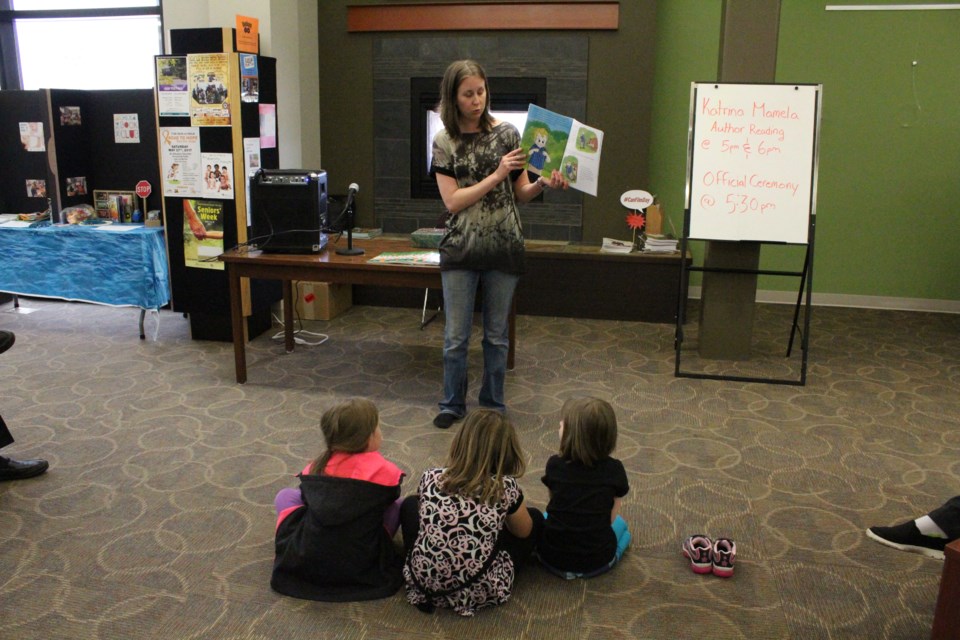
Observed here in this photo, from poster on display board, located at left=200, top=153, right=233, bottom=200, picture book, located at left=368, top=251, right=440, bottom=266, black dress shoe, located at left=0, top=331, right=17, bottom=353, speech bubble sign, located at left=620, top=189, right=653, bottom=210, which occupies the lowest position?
black dress shoe, located at left=0, top=331, right=17, bottom=353

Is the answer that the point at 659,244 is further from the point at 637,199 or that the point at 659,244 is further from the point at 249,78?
the point at 249,78

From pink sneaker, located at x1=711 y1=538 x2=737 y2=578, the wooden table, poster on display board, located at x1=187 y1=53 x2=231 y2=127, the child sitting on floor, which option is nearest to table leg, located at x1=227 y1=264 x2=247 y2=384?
the wooden table

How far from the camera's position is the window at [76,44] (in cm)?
568

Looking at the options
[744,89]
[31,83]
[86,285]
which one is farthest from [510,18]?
[31,83]

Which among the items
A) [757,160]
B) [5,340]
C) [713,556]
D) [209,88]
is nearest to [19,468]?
[5,340]

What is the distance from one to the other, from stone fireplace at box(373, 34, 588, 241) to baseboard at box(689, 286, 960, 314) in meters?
1.22

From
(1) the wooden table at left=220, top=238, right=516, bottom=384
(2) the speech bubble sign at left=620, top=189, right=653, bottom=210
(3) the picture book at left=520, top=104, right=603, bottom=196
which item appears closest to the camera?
(3) the picture book at left=520, top=104, right=603, bottom=196

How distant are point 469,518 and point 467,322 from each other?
1.38 meters

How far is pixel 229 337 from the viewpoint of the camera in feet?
15.3

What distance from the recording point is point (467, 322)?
3340 millimetres

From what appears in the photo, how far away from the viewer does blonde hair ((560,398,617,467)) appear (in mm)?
2100

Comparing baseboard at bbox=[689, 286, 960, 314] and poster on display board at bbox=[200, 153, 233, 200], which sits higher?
poster on display board at bbox=[200, 153, 233, 200]

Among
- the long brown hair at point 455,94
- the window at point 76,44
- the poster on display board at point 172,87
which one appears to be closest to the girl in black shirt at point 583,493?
the long brown hair at point 455,94

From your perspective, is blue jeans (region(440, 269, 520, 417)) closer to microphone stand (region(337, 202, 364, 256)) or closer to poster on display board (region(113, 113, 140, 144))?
microphone stand (region(337, 202, 364, 256))
